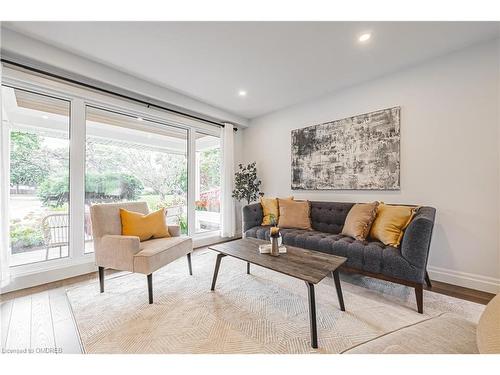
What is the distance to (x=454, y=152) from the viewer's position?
2.17 m

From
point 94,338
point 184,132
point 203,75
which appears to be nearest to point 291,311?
point 94,338

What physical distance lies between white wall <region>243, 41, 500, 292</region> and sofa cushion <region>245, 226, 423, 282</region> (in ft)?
2.88

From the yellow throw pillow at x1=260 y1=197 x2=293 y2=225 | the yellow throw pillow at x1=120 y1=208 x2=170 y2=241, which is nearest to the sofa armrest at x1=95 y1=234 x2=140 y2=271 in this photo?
the yellow throw pillow at x1=120 y1=208 x2=170 y2=241

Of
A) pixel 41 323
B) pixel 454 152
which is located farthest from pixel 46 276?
pixel 454 152

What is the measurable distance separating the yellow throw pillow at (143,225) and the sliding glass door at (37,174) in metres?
0.88

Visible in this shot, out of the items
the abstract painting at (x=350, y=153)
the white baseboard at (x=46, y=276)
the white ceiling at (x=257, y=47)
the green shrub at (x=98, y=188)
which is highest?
the white ceiling at (x=257, y=47)

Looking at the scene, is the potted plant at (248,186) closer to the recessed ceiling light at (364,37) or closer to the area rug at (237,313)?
the area rug at (237,313)

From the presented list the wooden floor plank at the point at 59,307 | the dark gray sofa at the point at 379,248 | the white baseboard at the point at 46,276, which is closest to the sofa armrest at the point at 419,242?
the dark gray sofa at the point at 379,248

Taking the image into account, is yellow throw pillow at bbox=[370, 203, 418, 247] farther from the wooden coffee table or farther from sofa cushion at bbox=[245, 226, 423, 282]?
the wooden coffee table

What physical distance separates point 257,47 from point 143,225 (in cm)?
222

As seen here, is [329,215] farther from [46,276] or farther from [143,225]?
[46,276]

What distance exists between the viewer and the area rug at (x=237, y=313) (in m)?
1.35

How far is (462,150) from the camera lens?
2.13 metres

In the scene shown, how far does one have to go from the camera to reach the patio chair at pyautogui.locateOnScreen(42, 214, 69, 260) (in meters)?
2.38
